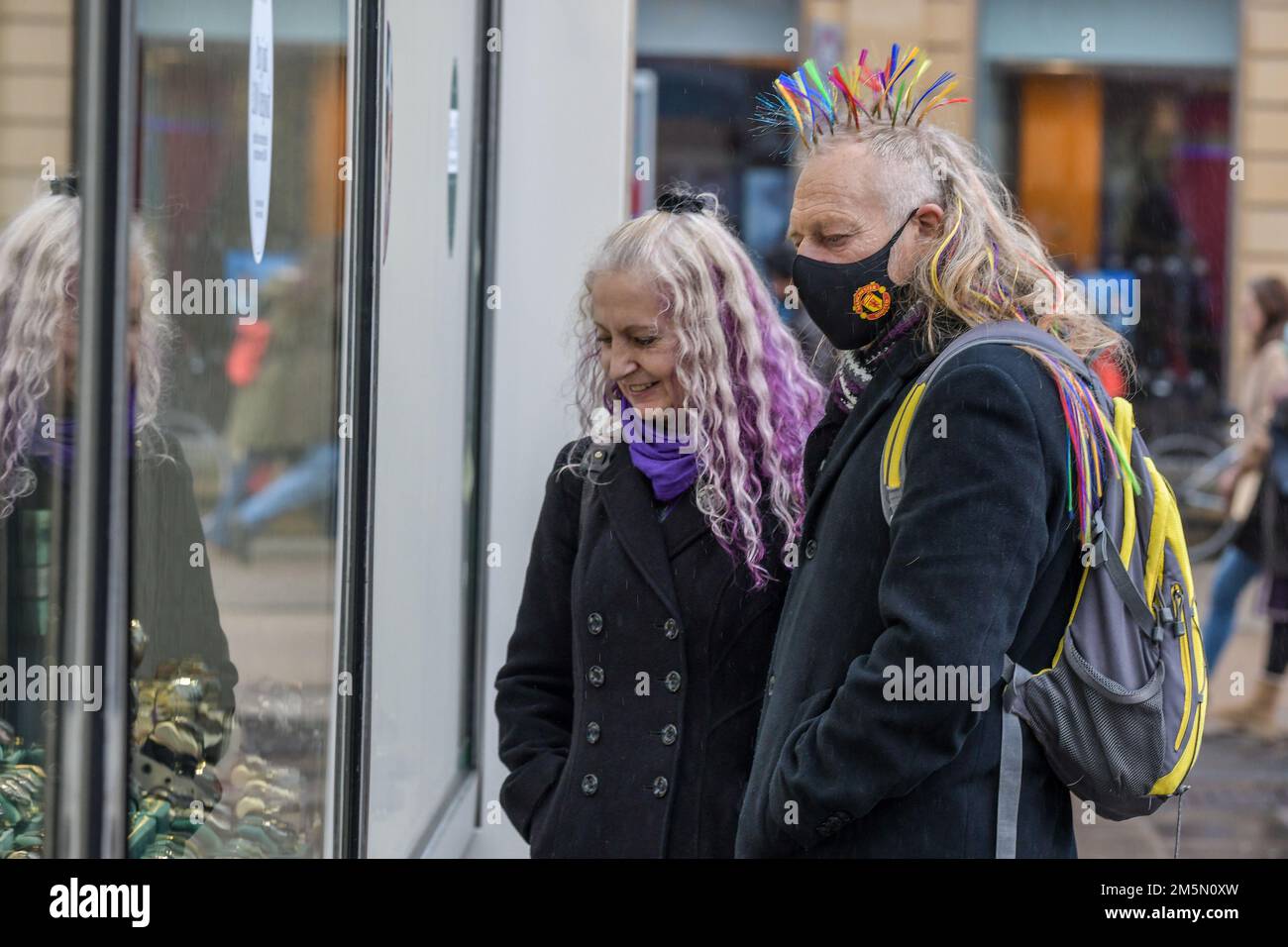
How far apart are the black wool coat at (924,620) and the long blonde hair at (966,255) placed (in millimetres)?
82

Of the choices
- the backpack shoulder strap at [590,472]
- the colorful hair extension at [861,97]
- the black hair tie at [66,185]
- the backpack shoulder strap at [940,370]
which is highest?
the colorful hair extension at [861,97]

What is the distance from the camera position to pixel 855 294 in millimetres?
2180

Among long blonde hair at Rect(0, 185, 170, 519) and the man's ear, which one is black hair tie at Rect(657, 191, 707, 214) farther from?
long blonde hair at Rect(0, 185, 170, 519)

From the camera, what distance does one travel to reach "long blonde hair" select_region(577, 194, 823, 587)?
2.47 meters

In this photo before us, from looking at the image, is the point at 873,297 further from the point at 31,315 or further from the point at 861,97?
the point at 31,315

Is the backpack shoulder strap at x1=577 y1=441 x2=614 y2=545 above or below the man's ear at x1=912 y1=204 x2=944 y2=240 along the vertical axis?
below

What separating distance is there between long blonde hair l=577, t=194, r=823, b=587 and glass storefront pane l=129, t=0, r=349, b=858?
50 cm

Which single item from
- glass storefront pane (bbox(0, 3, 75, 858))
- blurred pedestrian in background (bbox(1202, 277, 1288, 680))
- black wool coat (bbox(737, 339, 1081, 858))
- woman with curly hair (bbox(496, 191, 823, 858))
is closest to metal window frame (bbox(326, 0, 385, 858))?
woman with curly hair (bbox(496, 191, 823, 858))

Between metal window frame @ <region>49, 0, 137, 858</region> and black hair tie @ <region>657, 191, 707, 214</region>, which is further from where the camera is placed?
black hair tie @ <region>657, 191, 707, 214</region>

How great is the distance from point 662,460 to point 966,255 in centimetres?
61

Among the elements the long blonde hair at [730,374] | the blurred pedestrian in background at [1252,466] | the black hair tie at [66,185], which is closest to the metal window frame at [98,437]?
the black hair tie at [66,185]

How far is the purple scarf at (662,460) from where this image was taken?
252 cm

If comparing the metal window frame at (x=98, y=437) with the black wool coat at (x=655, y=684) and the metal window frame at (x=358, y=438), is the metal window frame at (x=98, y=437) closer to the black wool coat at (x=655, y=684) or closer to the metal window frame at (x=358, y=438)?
the black wool coat at (x=655, y=684)
